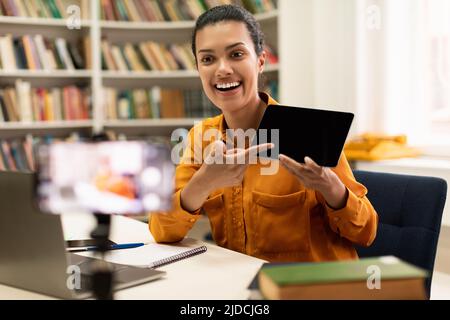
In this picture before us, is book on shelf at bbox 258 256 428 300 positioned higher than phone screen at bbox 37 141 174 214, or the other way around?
phone screen at bbox 37 141 174 214

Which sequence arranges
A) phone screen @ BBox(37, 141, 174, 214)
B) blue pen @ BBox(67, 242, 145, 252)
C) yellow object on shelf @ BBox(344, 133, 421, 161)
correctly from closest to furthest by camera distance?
phone screen @ BBox(37, 141, 174, 214)
blue pen @ BBox(67, 242, 145, 252)
yellow object on shelf @ BBox(344, 133, 421, 161)

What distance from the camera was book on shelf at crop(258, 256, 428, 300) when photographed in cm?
76

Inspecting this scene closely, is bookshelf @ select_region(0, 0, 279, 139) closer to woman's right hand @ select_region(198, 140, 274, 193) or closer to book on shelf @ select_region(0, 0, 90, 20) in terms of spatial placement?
book on shelf @ select_region(0, 0, 90, 20)

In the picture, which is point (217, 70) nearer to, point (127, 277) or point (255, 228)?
point (255, 228)

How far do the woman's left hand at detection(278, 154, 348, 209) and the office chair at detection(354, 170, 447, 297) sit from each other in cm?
24

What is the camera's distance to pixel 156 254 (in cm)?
129

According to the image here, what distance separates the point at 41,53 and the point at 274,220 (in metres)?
2.66

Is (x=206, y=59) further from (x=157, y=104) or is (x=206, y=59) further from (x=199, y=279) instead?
(x=157, y=104)

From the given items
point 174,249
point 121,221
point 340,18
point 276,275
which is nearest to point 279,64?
point 340,18

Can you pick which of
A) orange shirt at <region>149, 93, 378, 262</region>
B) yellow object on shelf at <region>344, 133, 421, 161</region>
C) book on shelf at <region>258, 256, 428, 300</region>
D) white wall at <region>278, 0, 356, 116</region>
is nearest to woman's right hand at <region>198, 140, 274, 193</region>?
orange shirt at <region>149, 93, 378, 262</region>

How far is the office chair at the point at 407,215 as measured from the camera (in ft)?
4.22

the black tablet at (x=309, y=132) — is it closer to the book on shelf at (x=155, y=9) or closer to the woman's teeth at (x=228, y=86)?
the woman's teeth at (x=228, y=86)

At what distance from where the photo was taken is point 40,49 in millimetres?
3504

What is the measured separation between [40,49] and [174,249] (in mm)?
2606
